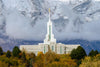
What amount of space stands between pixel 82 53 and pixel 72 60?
4.02m

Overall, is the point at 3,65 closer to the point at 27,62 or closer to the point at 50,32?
the point at 27,62

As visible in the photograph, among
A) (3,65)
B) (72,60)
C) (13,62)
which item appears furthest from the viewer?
(72,60)

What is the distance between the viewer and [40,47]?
88000 mm

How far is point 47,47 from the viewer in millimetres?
88188

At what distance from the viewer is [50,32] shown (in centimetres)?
9381

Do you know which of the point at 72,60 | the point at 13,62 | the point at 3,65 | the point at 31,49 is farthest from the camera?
the point at 31,49

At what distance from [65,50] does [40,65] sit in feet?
99.7

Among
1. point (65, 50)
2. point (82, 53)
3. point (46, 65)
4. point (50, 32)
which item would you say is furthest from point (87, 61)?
point (50, 32)

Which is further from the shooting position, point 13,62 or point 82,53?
point 82,53

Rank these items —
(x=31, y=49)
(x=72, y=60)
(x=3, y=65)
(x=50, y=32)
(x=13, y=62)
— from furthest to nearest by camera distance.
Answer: (x=50, y=32) < (x=31, y=49) < (x=72, y=60) < (x=13, y=62) < (x=3, y=65)

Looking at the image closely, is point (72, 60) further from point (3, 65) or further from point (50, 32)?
point (50, 32)

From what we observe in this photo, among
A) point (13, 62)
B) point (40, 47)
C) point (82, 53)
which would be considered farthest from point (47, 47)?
point (13, 62)

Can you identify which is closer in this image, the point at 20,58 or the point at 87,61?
the point at 87,61

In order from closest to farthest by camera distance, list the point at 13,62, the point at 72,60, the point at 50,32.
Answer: the point at 13,62
the point at 72,60
the point at 50,32
